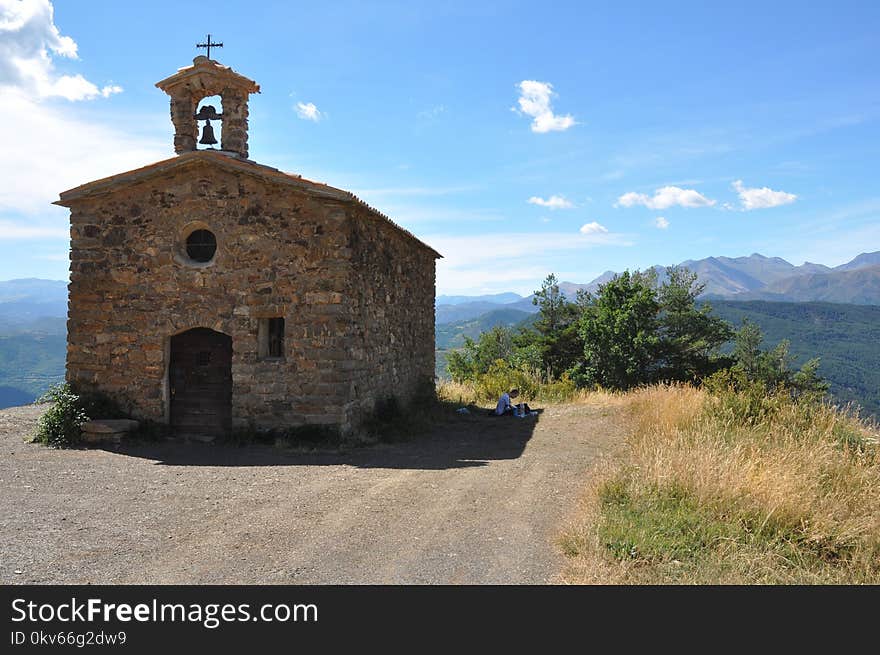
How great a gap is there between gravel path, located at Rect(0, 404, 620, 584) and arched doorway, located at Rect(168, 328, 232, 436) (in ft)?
2.11

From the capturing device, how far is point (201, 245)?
11.8 meters

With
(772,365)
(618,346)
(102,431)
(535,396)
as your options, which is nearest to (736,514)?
(102,431)

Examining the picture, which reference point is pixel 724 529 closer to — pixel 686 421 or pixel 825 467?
pixel 825 467

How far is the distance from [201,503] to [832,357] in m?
163

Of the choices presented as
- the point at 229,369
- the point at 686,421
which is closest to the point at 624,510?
the point at 686,421

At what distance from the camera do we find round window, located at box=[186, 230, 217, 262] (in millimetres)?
11766

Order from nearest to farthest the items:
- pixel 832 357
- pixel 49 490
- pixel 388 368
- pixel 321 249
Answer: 1. pixel 49 490
2. pixel 321 249
3. pixel 388 368
4. pixel 832 357

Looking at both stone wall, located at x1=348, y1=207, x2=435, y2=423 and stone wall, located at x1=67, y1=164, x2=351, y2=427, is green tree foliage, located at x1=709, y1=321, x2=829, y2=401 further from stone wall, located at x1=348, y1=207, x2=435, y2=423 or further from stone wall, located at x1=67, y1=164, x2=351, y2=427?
stone wall, located at x1=67, y1=164, x2=351, y2=427

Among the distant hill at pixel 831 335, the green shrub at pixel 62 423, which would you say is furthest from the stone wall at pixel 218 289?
the distant hill at pixel 831 335

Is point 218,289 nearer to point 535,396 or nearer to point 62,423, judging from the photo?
point 62,423

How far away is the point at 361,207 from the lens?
37.8 ft

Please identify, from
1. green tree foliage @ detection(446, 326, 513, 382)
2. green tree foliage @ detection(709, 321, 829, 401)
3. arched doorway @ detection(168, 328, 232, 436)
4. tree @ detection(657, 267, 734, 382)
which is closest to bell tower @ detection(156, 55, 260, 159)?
arched doorway @ detection(168, 328, 232, 436)

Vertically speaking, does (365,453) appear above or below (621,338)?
below

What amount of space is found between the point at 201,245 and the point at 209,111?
2.99 metres
